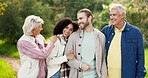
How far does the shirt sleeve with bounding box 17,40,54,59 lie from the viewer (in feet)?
16.6

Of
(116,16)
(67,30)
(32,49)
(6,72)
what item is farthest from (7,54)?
(116,16)

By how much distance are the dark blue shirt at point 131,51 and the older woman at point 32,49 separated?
0.91 m

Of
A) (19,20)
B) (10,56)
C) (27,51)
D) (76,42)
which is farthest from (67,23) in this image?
(19,20)

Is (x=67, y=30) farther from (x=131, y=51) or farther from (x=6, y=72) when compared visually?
(x=6, y=72)

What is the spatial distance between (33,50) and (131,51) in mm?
1323

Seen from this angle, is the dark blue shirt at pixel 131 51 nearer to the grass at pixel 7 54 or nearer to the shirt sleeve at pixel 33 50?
the shirt sleeve at pixel 33 50

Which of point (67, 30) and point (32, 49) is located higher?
point (67, 30)

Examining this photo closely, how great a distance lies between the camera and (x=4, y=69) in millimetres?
13227

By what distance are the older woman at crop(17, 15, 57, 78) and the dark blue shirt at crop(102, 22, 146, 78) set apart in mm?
911

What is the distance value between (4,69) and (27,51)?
839 cm

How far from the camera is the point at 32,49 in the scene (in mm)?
5086

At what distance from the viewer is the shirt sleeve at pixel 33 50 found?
505 centimetres

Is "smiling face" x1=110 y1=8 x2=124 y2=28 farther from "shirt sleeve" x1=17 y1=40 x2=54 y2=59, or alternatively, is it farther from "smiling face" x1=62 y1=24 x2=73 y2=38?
"shirt sleeve" x1=17 y1=40 x2=54 y2=59

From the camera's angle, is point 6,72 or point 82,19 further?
point 6,72
